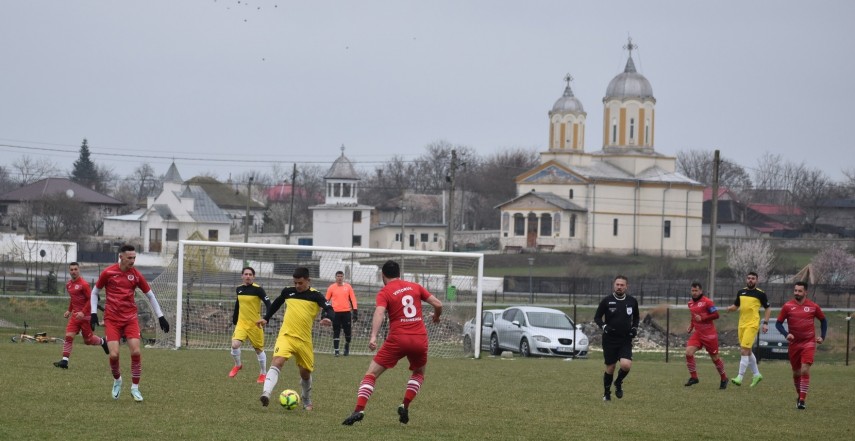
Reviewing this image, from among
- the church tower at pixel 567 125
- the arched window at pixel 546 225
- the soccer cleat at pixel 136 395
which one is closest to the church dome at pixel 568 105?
the church tower at pixel 567 125

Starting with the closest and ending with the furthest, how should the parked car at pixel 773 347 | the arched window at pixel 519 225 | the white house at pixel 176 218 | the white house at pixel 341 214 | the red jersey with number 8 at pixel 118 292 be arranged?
the red jersey with number 8 at pixel 118 292 < the parked car at pixel 773 347 < the white house at pixel 176 218 < the white house at pixel 341 214 < the arched window at pixel 519 225

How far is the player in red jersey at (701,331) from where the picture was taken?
19062 millimetres

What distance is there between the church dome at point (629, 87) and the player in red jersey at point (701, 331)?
8133 centimetres

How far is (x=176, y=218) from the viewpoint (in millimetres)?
92188

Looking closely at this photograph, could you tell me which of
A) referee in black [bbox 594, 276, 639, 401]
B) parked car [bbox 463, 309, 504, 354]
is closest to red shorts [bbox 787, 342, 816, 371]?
referee in black [bbox 594, 276, 639, 401]

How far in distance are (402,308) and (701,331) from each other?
29.3 ft

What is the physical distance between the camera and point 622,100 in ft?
324

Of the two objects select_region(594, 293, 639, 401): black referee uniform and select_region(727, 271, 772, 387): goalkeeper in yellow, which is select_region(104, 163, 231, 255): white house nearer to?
select_region(727, 271, 772, 387): goalkeeper in yellow

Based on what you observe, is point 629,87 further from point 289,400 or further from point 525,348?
point 289,400

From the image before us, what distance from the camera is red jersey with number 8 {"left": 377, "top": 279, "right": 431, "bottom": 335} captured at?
12.2 meters

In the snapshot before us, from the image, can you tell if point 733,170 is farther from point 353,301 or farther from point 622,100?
point 353,301

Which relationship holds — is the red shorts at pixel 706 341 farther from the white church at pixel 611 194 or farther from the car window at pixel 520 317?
the white church at pixel 611 194

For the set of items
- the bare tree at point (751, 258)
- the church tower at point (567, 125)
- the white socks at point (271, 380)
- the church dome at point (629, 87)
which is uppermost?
the church dome at point (629, 87)

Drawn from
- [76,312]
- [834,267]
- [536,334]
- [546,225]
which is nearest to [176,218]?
[546,225]
